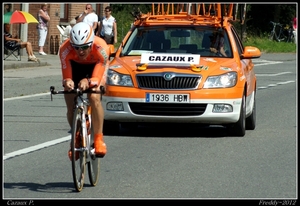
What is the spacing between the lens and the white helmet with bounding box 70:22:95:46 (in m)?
8.82

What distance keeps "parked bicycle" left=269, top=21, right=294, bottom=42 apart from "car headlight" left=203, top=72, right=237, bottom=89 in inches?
1751

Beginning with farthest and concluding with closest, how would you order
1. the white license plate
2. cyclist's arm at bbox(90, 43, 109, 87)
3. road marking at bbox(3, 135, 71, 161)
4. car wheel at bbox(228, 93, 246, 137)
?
car wheel at bbox(228, 93, 246, 137), the white license plate, road marking at bbox(3, 135, 71, 161), cyclist's arm at bbox(90, 43, 109, 87)

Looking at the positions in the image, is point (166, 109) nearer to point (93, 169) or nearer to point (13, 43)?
point (93, 169)

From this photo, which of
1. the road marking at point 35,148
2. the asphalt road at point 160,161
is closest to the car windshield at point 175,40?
the asphalt road at point 160,161

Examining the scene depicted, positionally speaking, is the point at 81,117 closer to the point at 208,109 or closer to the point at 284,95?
the point at 208,109

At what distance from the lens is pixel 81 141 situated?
8.81m

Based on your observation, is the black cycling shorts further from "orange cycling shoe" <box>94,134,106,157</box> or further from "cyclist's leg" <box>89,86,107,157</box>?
"orange cycling shoe" <box>94,134,106,157</box>

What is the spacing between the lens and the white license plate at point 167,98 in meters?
13.0

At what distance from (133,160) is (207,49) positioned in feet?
12.0

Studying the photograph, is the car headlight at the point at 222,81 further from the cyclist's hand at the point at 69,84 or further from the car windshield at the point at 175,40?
the cyclist's hand at the point at 69,84

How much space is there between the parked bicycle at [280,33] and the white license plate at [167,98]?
44.9 m

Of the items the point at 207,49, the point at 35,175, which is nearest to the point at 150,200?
the point at 35,175

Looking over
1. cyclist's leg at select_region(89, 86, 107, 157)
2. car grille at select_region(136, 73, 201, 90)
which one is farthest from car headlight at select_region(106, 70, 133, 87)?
cyclist's leg at select_region(89, 86, 107, 157)

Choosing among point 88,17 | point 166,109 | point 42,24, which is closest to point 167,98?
point 166,109
